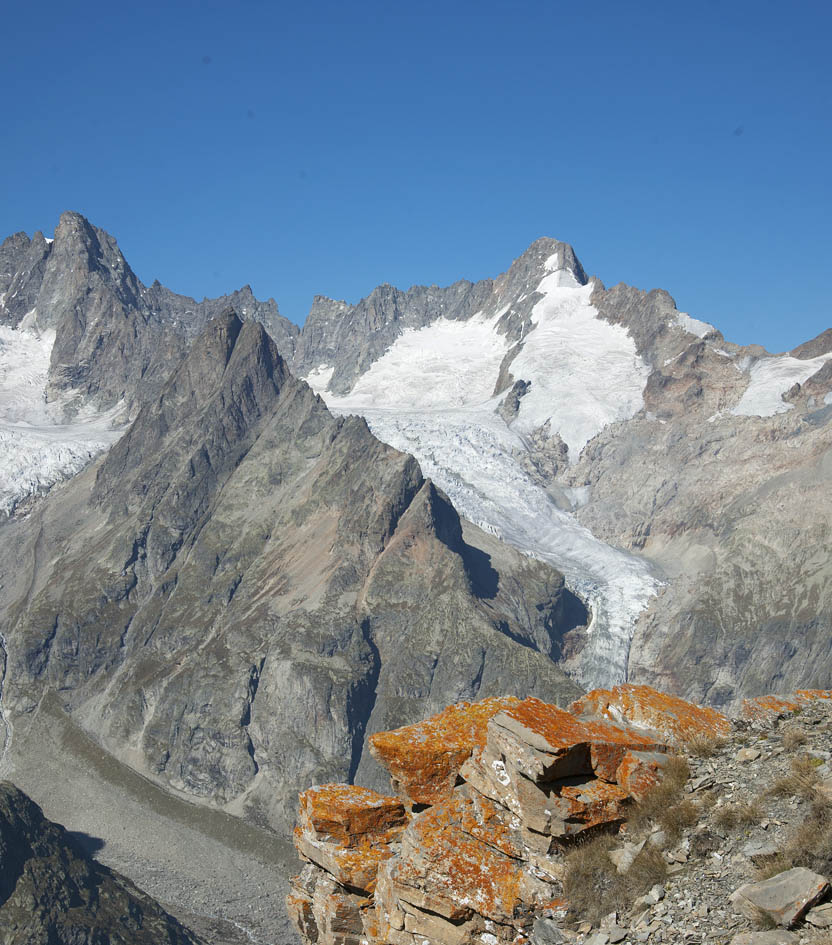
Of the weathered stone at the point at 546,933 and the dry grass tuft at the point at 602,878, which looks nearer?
the dry grass tuft at the point at 602,878

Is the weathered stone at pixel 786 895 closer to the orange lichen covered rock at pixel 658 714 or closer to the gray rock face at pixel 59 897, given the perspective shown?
the orange lichen covered rock at pixel 658 714

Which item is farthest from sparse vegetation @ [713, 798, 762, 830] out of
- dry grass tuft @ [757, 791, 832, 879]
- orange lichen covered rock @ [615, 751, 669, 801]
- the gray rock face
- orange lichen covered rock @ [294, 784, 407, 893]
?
the gray rock face

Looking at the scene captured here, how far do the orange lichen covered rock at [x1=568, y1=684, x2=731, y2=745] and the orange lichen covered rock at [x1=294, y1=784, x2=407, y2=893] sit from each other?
17.7 ft

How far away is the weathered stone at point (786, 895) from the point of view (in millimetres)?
14438

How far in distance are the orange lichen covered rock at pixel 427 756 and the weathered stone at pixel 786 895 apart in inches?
318

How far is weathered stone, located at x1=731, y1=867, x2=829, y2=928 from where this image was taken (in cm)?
1444

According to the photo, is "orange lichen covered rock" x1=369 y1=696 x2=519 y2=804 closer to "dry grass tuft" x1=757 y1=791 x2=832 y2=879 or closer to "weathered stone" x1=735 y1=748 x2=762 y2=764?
"weathered stone" x1=735 y1=748 x2=762 y2=764

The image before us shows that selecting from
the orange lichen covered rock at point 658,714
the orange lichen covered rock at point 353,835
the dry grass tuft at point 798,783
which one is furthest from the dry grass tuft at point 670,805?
the orange lichen covered rock at point 353,835

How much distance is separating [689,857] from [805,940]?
3319 millimetres

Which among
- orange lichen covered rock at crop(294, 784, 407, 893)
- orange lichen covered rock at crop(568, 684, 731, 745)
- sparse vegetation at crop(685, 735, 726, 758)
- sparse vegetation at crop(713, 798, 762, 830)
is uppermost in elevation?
orange lichen covered rock at crop(568, 684, 731, 745)

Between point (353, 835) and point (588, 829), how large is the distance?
6852 mm

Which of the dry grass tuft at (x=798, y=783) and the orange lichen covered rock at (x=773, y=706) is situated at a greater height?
the orange lichen covered rock at (x=773, y=706)

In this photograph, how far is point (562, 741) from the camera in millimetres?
19703

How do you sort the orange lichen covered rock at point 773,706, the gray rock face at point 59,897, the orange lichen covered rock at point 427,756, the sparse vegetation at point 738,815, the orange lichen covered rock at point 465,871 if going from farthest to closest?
the gray rock face at point 59,897 → the orange lichen covered rock at point 427,756 → the orange lichen covered rock at point 773,706 → the orange lichen covered rock at point 465,871 → the sparse vegetation at point 738,815
